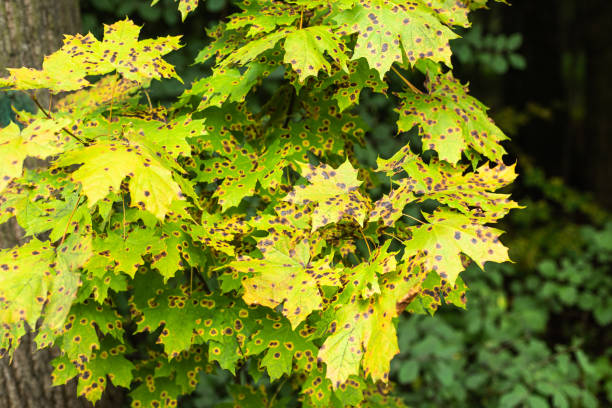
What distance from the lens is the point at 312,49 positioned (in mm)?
1329

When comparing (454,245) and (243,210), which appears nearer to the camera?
(454,245)

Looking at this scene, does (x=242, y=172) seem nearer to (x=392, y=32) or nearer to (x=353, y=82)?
(x=353, y=82)

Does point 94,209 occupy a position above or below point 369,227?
above

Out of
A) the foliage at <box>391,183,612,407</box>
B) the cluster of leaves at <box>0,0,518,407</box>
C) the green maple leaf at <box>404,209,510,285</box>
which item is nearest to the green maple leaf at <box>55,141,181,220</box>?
the cluster of leaves at <box>0,0,518,407</box>

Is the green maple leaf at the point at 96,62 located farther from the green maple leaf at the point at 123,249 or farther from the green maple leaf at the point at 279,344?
the green maple leaf at the point at 279,344

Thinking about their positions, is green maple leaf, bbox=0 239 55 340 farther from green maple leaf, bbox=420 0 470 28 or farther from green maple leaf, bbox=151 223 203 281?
green maple leaf, bbox=420 0 470 28

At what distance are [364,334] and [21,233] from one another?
4.57ft

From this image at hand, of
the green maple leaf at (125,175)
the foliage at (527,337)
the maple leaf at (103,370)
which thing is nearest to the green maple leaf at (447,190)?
the green maple leaf at (125,175)

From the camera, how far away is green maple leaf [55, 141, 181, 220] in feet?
3.50

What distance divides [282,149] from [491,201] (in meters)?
0.57

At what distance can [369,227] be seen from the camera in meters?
1.54

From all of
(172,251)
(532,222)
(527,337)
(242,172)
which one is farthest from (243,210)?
(532,222)

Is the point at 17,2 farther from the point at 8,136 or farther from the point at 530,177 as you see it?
the point at 530,177

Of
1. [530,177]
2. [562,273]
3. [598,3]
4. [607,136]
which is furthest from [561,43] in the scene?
[562,273]
